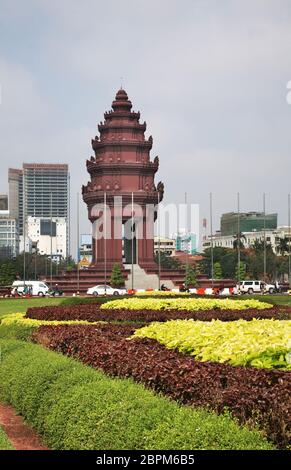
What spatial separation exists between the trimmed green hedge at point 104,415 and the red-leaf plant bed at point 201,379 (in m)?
0.26

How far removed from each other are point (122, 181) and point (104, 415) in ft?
176

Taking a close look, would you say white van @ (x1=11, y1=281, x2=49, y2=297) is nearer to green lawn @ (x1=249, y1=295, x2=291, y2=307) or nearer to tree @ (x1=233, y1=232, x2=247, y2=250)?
green lawn @ (x1=249, y1=295, x2=291, y2=307)

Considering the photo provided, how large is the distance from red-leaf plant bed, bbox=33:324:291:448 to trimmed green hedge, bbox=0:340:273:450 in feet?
0.86

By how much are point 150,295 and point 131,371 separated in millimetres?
20697

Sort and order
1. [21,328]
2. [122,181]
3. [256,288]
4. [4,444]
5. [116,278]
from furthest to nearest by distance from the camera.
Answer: [122,181], [256,288], [116,278], [21,328], [4,444]

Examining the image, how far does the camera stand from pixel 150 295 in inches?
1158

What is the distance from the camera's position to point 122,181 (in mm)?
60000

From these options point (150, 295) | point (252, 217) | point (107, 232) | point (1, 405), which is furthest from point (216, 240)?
point (1, 405)

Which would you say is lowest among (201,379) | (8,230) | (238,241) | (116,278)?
(116,278)

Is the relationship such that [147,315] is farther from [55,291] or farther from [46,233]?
[46,233]

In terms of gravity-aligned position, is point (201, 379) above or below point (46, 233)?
below

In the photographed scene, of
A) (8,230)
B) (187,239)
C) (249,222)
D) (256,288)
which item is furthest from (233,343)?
(8,230)

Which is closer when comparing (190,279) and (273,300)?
(273,300)

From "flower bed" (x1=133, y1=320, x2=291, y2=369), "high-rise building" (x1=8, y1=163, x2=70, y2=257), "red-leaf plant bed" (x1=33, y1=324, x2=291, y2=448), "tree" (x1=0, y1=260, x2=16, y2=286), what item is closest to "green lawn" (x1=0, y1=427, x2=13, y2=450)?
"red-leaf plant bed" (x1=33, y1=324, x2=291, y2=448)
